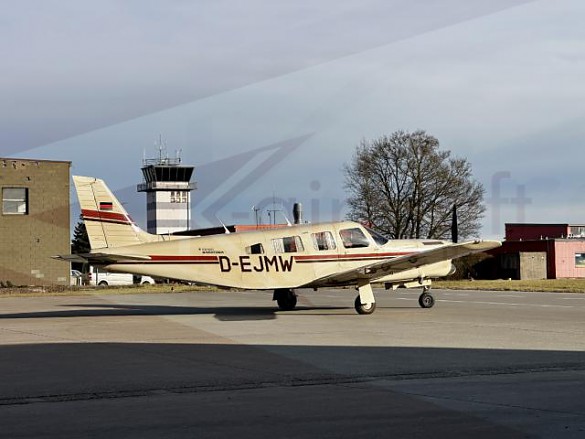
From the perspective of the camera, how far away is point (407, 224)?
2746 inches

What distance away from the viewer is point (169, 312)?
90.1ft

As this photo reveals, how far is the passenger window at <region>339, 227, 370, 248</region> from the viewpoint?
80.6ft

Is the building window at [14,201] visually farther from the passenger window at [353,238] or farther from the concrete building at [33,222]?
the passenger window at [353,238]

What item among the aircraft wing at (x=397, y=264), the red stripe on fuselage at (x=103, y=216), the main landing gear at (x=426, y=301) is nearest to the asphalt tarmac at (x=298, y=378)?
the aircraft wing at (x=397, y=264)

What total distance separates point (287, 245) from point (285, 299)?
2.72 metres

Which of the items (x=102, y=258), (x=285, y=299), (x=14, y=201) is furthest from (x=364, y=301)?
(x=14, y=201)

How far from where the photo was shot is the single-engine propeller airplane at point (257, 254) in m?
23.2

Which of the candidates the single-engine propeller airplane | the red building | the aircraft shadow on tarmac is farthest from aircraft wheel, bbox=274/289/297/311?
the red building

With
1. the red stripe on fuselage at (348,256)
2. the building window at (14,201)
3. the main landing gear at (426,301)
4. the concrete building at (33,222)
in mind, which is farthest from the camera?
the building window at (14,201)

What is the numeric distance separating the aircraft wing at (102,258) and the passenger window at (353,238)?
5.68 m

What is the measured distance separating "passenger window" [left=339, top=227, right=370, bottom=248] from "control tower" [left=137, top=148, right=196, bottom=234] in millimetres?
82363

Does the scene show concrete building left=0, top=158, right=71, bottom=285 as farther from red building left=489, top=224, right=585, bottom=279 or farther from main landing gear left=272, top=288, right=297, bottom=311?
red building left=489, top=224, right=585, bottom=279

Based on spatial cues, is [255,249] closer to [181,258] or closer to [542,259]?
[181,258]

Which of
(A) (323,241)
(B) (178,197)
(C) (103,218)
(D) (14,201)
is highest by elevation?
(B) (178,197)
